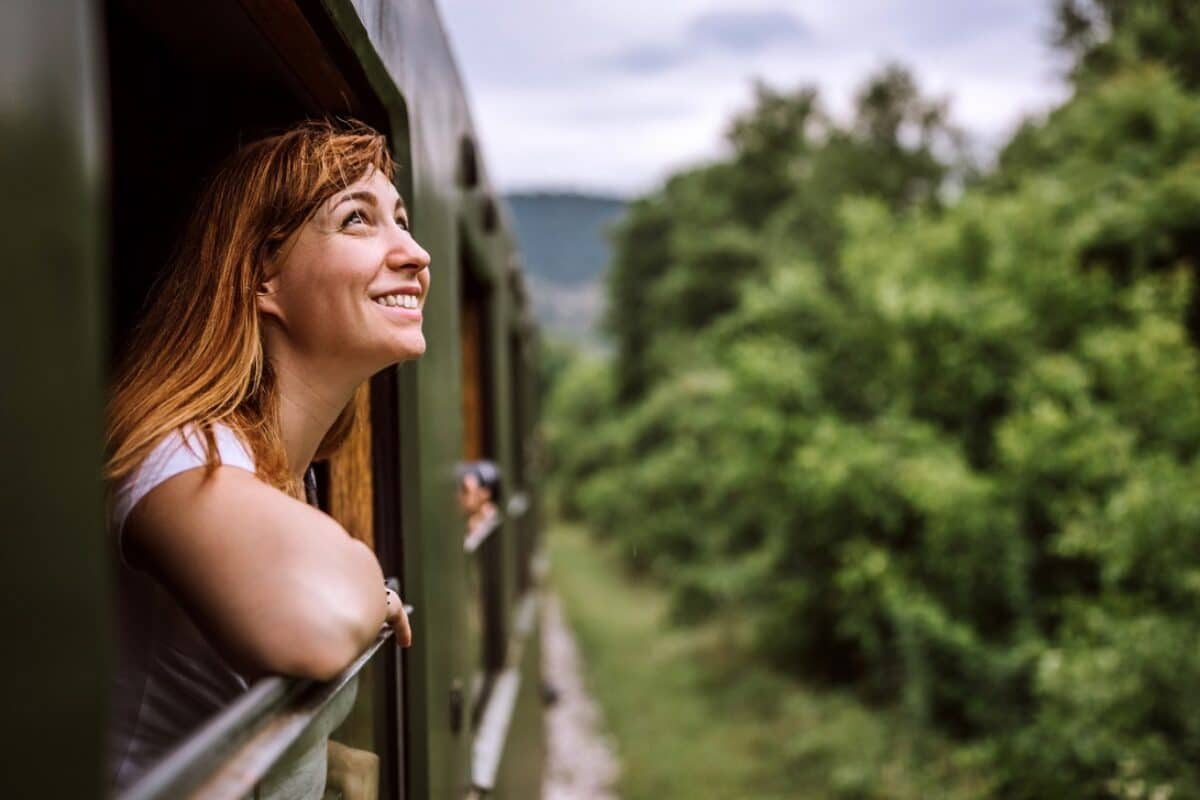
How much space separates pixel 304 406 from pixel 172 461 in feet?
0.95

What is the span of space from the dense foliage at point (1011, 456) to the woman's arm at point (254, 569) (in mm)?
4431

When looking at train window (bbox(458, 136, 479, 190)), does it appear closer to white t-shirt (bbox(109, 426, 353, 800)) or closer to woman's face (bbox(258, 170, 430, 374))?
woman's face (bbox(258, 170, 430, 374))

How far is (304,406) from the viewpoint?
1295mm

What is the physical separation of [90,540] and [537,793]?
15.2 ft

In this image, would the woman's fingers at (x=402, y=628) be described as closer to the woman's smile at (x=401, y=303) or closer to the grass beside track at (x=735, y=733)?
the woman's smile at (x=401, y=303)

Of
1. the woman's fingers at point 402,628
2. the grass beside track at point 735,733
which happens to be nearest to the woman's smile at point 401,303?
the woman's fingers at point 402,628

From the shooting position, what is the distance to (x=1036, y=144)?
12.8m

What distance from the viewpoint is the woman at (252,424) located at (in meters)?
0.96

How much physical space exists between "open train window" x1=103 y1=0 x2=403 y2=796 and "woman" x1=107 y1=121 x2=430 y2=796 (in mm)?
110

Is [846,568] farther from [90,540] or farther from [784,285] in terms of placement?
[90,540]

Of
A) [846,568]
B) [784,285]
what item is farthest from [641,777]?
[784,285]

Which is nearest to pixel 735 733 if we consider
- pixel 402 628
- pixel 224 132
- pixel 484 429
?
pixel 484 429

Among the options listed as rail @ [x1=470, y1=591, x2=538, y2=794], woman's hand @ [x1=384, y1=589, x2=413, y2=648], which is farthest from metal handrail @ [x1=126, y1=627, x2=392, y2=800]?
rail @ [x1=470, y1=591, x2=538, y2=794]

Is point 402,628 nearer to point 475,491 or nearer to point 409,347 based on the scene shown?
point 409,347
